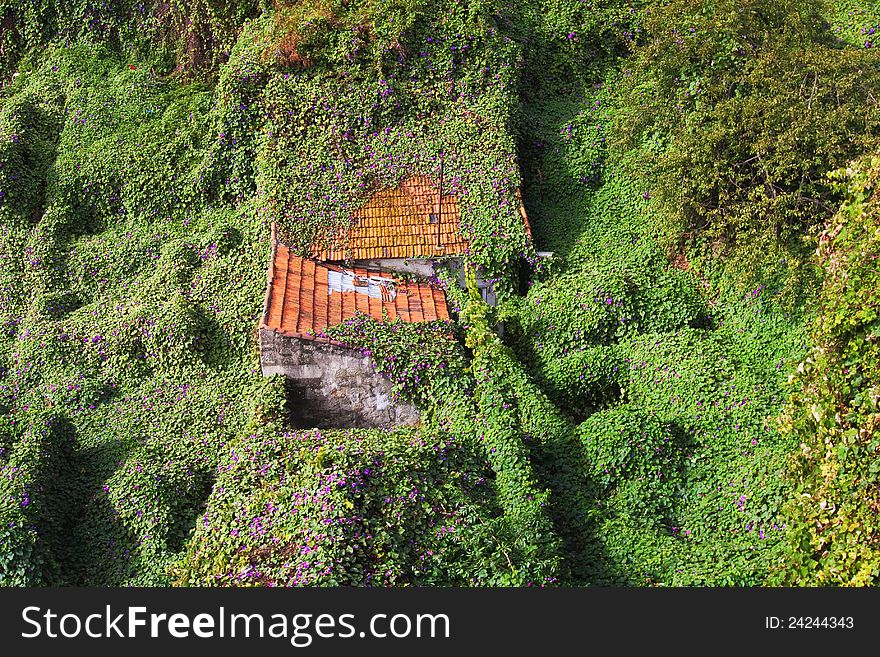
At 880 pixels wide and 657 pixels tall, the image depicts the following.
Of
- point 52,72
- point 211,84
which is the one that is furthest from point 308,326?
point 52,72

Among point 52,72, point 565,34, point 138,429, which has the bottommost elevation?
point 138,429

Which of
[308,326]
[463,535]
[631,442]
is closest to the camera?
[463,535]

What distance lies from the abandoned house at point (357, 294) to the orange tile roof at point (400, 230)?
0.06 feet

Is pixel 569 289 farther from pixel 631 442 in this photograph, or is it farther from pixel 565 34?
pixel 565 34

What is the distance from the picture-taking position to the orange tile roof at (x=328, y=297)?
12914mm

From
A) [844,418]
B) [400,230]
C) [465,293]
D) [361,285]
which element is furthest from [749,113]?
[361,285]

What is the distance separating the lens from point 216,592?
849 cm

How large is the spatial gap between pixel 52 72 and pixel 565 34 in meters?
11.0

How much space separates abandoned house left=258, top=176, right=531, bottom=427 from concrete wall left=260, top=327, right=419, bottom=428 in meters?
0.01

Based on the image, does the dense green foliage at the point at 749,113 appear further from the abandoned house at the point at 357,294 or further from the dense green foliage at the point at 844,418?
the dense green foliage at the point at 844,418

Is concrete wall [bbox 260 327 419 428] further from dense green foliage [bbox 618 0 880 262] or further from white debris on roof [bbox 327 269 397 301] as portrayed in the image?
dense green foliage [bbox 618 0 880 262]

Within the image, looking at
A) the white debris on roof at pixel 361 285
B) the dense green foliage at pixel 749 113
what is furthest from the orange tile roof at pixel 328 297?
the dense green foliage at pixel 749 113

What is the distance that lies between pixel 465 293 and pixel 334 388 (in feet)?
9.82

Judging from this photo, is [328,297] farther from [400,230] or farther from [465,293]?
[465,293]
